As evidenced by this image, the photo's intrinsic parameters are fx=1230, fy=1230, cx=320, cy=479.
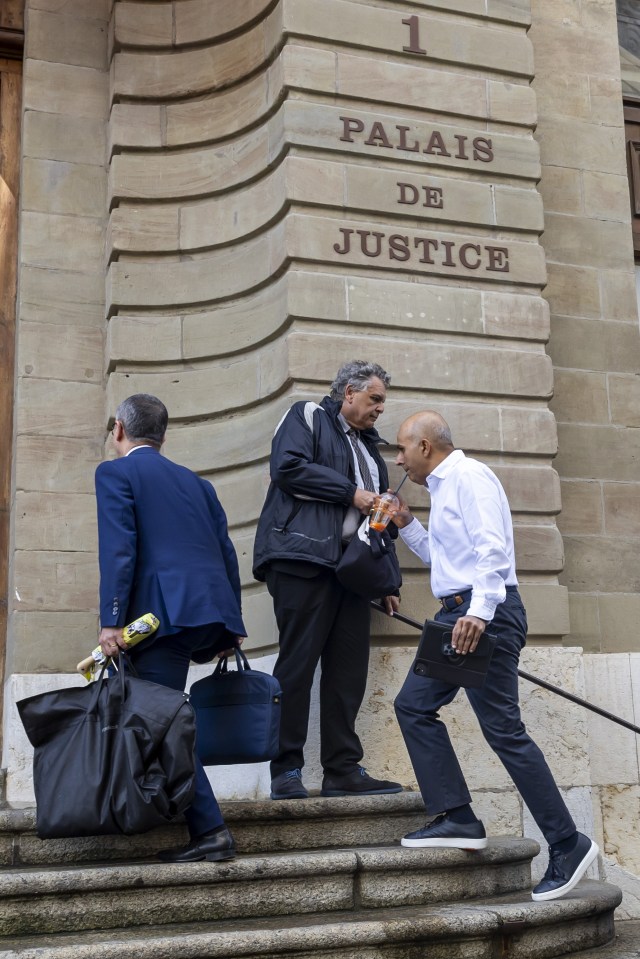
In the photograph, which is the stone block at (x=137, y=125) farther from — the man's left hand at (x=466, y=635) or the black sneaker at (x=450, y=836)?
the black sneaker at (x=450, y=836)

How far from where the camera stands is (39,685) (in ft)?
24.4

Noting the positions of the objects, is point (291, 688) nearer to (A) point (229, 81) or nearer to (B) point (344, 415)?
(B) point (344, 415)

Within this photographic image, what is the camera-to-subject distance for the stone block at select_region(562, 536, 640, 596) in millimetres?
8039

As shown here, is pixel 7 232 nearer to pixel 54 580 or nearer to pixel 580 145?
pixel 54 580

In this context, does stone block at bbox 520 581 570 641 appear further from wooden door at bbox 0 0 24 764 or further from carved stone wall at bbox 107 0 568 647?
wooden door at bbox 0 0 24 764

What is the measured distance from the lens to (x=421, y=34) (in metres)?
7.89

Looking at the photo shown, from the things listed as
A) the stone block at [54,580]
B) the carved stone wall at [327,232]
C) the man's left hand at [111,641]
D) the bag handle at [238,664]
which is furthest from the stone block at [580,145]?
the man's left hand at [111,641]

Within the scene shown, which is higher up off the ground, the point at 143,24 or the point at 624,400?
the point at 143,24

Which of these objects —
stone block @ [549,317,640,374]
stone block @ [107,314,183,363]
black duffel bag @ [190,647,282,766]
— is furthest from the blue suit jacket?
stone block @ [549,317,640,374]

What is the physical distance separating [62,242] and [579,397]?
11.8 ft

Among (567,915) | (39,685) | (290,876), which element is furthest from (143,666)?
(39,685)

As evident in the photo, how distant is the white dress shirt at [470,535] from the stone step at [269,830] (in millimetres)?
1097

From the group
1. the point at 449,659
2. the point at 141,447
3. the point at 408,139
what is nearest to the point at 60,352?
the point at 408,139

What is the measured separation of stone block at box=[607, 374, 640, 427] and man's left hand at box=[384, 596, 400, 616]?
8.22ft
